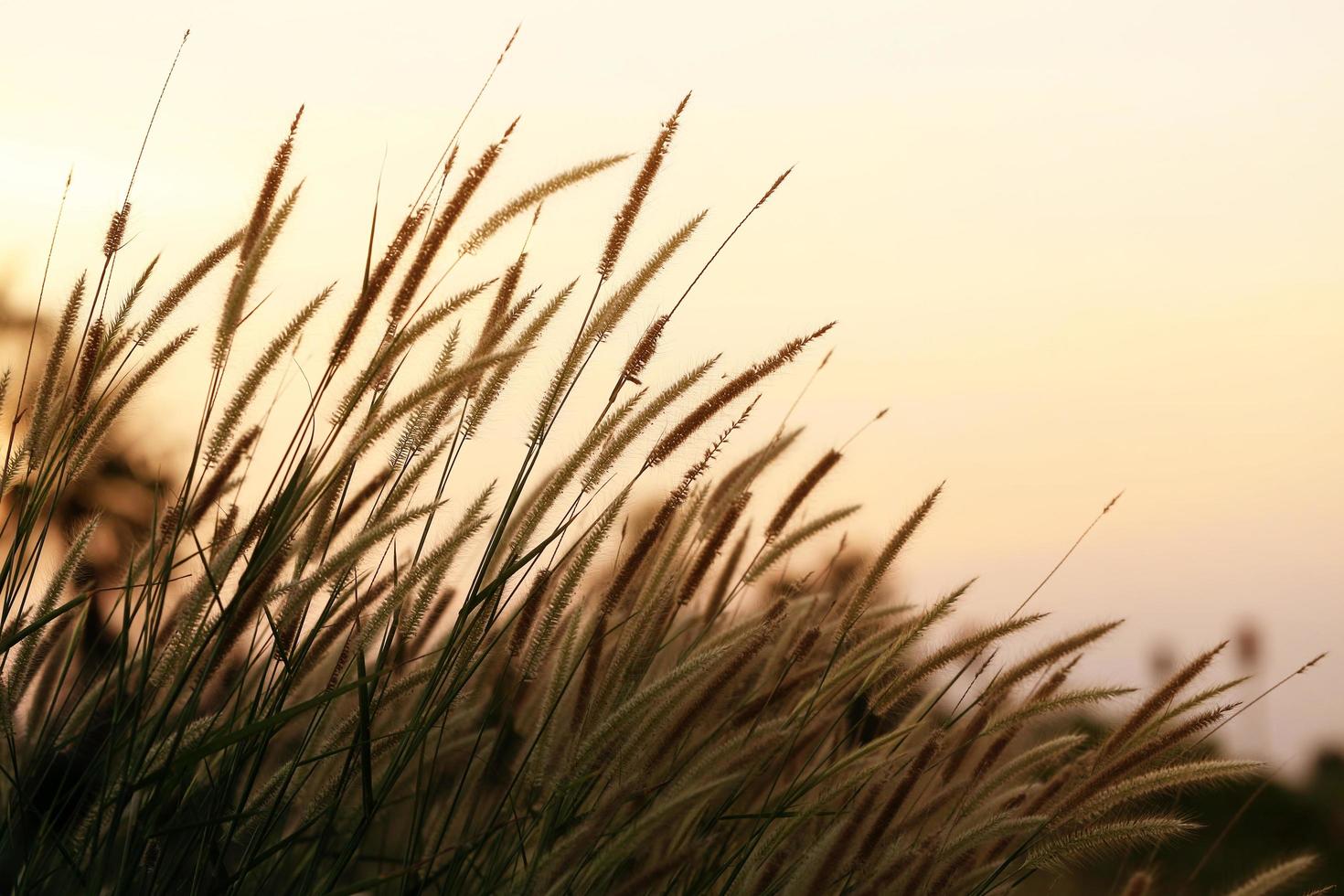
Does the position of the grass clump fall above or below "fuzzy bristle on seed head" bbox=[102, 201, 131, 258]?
below

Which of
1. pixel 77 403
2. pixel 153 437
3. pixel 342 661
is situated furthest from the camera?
pixel 153 437

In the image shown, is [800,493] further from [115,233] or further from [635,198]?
[115,233]

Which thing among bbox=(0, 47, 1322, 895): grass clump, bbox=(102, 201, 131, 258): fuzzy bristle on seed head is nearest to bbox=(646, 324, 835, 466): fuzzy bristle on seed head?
bbox=(0, 47, 1322, 895): grass clump

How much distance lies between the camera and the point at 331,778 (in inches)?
61.2

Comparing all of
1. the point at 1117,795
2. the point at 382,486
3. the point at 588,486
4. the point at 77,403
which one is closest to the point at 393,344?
the point at 382,486

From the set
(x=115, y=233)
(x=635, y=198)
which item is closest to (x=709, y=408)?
(x=635, y=198)

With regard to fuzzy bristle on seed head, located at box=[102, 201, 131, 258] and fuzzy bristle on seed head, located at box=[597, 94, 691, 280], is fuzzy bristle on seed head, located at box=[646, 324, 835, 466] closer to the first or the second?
fuzzy bristle on seed head, located at box=[597, 94, 691, 280]

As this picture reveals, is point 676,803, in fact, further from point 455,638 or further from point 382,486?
point 382,486

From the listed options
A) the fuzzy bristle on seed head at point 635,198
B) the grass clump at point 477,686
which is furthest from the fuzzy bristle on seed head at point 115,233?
the fuzzy bristle on seed head at point 635,198

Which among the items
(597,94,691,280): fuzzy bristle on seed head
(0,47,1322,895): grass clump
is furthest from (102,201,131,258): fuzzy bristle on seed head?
(597,94,691,280): fuzzy bristle on seed head

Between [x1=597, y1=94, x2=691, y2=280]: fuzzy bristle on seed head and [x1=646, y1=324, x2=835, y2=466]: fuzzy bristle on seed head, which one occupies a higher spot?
[x1=597, y1=94, x2=691, y2=280]: fuzzy bristle on seed head

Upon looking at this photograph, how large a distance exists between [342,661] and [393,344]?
402 millimetres

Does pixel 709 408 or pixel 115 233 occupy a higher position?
pixel 115 233

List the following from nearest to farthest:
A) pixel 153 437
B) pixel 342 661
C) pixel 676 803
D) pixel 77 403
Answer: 1. pixel 676 803
2. pixel 342 661
3. pixel 77 403
4. pixel 153 437
